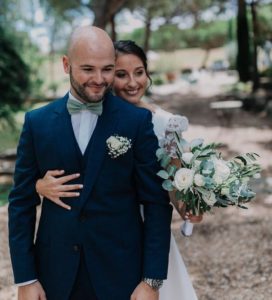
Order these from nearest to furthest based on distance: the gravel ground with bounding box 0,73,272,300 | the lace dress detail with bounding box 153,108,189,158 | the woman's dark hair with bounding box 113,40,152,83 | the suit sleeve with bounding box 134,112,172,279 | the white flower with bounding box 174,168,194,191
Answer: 1. the white flower with bounding box 174,168,194,191
2. the suit sleeve with bounding box 134,112,172,279
3. the lace dress detail with bounding box 153,108,189,158
4. the woman's dark hair with bounding box 113,40,152,83
5. the gravel ground with bounding box 0,73,272,300

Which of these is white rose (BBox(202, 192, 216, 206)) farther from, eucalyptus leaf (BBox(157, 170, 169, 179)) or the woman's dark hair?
the woman's dark hair

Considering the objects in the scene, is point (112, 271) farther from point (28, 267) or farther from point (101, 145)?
point (101, 145)

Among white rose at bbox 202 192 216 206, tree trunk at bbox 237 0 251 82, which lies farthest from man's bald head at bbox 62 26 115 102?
tree trunk at bbox 237 0 251 82

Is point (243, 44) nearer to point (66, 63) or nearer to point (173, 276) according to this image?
point (173, 276)

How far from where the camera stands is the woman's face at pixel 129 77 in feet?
7.73

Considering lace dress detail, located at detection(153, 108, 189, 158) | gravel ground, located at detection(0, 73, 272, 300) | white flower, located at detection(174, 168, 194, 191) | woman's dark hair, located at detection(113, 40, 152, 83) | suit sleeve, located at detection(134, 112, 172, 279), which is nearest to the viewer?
white flower, located at detection(174, 168, 194, 191)

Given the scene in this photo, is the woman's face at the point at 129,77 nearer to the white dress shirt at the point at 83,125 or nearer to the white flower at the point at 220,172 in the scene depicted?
the white dress shirt at the point at 83,125

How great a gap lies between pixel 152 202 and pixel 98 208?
9.0 inches

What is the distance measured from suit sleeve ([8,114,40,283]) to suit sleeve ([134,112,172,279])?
1.53 ft

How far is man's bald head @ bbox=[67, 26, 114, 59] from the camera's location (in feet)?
6.16

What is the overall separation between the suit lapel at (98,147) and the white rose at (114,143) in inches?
1.5

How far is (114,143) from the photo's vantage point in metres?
1.89

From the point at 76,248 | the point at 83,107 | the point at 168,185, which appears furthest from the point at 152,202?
the point at 83,107

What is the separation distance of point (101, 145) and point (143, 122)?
21 centimetres
